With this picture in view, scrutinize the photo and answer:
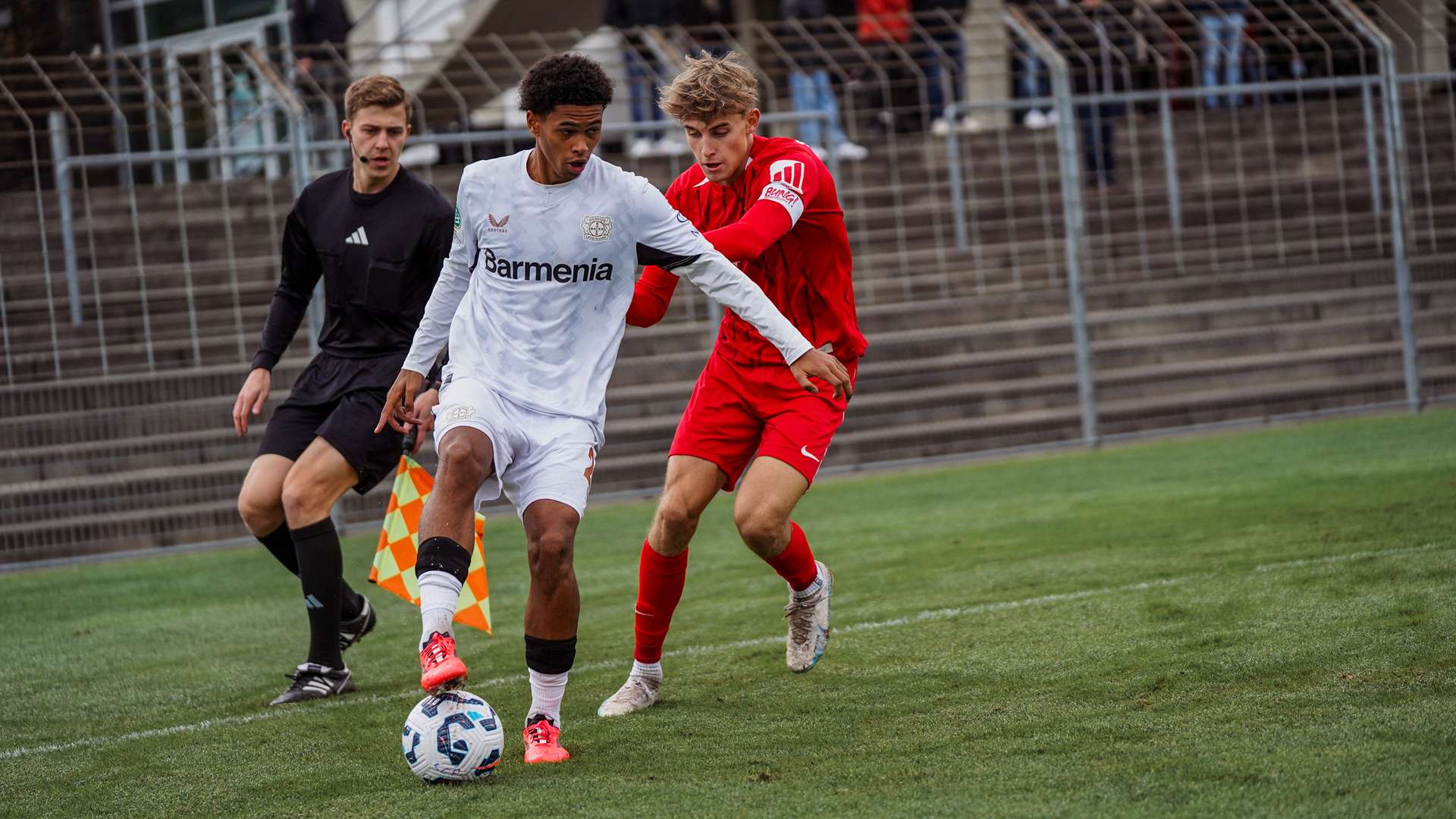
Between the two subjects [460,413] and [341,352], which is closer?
[460,413]

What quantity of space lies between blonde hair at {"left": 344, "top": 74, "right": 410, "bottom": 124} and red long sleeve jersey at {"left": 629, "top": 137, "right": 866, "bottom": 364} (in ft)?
3.69

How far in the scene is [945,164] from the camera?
565 inches

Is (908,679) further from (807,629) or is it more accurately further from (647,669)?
(647,669)

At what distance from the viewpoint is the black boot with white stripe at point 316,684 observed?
5.61 meters

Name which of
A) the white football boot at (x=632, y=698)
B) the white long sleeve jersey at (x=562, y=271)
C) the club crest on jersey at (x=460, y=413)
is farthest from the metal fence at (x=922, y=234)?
the club crest on jersey at (x=460, y=413)

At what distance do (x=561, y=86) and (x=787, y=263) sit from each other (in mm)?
1190

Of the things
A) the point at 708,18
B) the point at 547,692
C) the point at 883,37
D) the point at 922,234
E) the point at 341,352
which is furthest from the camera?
the point at 708,18

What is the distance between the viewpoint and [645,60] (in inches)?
573

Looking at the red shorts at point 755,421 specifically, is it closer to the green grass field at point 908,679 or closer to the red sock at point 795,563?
the red sock at point 795,563

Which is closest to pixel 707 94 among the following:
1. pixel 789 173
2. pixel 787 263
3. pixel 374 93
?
pixel 789 173

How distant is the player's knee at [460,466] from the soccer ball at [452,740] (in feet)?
1.90

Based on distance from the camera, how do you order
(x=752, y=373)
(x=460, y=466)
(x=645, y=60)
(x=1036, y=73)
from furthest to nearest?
(x=645, y=60), (x=1036, y=73), (x=752, y=373), (x=460, y=466)

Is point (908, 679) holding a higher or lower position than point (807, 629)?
lower

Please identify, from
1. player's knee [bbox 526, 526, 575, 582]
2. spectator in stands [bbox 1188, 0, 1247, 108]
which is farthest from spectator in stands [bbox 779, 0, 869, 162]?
player's knee [bbox 526, 526, 575, 582]
